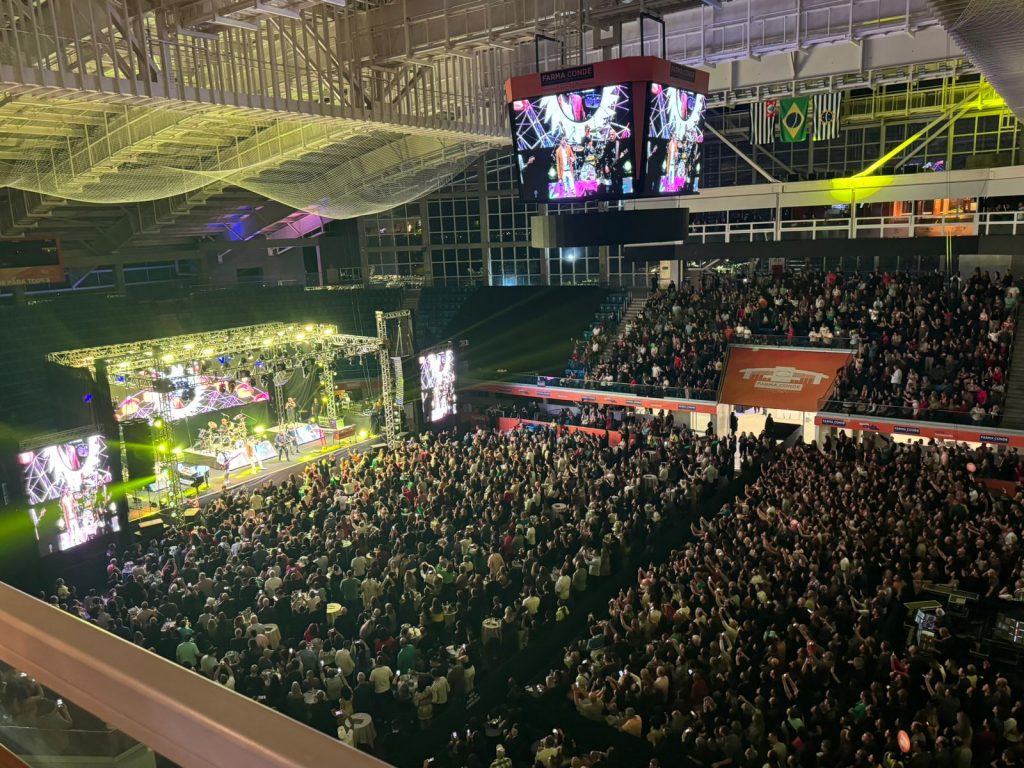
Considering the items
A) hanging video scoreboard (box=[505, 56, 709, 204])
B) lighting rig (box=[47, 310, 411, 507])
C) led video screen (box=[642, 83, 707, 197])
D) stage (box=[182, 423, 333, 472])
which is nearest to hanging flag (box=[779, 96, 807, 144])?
lighting rig (box=[47, 310, 411, 507])

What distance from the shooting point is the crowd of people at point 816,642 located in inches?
310

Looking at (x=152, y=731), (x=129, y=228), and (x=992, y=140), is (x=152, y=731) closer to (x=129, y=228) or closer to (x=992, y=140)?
(x=129, y=228)

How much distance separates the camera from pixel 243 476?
21578mm

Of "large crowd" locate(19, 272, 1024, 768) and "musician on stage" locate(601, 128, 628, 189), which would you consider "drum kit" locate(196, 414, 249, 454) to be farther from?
"musician on stage" locate(601, 128, 628, 189)

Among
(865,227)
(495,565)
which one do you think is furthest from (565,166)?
(865,227)

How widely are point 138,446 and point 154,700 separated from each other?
58.8 ft

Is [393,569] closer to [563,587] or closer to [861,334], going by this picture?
[563,587]

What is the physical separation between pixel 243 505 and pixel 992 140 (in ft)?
80.3

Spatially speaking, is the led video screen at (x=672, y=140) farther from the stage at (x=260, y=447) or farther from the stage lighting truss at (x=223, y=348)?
the stage at (x=260, y=447)

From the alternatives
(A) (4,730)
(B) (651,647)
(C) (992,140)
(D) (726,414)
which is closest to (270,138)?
(B) (651,647)

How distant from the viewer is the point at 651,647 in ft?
31.0

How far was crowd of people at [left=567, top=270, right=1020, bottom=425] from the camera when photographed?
60.2 feet

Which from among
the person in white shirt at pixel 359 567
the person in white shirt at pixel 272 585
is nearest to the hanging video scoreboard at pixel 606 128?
the person in white shirt at pixel 359 567

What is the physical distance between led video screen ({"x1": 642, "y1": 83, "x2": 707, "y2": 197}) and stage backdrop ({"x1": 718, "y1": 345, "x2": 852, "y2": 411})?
11213mm
